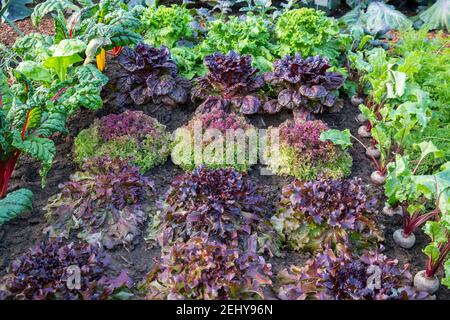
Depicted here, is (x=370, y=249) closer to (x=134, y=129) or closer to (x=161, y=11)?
(x=134, y=129)

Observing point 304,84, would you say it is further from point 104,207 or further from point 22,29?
point 22,29

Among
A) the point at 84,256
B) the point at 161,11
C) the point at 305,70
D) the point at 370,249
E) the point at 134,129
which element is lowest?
the point at 370,249

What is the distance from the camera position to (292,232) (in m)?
3.96

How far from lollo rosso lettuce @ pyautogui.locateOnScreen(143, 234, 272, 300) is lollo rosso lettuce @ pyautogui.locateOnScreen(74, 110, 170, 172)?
1.26 meters

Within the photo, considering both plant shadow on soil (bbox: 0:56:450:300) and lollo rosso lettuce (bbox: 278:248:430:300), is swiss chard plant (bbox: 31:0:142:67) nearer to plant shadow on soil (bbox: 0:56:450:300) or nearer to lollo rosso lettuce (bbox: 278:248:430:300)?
plant shadow on soil (bbox: 0:56:450:300)

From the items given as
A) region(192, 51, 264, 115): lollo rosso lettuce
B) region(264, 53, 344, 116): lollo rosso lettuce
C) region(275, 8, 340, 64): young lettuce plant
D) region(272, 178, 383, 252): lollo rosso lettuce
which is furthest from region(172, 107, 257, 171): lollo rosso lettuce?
region(275, 8, 340, 64): young lettuce plant

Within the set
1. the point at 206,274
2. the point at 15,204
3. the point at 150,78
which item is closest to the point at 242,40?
the point at 150,78

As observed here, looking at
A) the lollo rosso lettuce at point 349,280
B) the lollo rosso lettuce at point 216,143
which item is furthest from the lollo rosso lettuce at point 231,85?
the lollo rosso lettuce at point 349,280

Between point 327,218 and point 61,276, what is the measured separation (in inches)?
73.3

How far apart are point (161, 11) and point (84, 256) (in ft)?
10.4

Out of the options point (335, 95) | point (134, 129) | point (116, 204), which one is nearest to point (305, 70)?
point (335, 95)

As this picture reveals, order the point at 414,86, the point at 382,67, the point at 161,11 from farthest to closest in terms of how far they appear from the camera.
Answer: the point at 161,11
the point at 382,67
the point at 414,86

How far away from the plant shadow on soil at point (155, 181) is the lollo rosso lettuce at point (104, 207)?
0.12 metres
